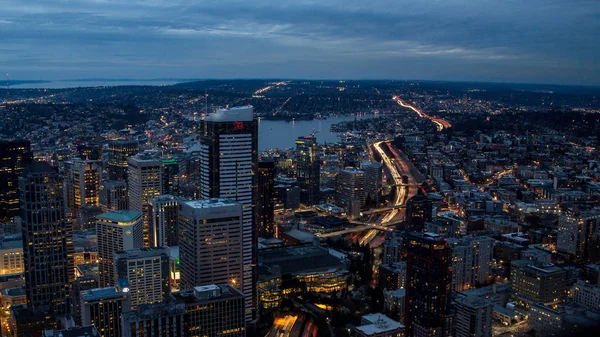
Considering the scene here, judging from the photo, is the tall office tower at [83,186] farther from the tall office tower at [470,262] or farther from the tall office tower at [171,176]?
the tall office tower at [470,262]

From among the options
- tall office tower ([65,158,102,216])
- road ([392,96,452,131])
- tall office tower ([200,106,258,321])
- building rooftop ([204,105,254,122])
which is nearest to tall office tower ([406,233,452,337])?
tall office tower ([200,106,258,321])

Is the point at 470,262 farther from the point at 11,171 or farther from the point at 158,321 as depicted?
the point at 11,171

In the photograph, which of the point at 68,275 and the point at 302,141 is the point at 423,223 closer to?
the point at 68,275

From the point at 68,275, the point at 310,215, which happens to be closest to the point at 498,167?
the point at 310,215

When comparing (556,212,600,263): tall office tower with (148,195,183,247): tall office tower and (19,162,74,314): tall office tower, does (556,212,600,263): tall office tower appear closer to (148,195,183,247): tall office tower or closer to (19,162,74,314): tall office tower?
(148,195,183,247): tall office tower

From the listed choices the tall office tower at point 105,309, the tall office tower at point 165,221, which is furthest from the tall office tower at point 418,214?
the tall office tower at point 105,309

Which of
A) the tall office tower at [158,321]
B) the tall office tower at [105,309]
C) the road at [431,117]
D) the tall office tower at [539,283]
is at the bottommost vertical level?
the tall office tower at [539,283]
